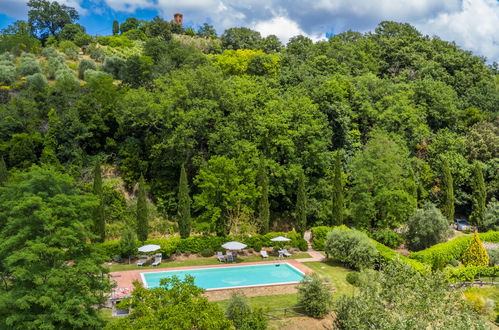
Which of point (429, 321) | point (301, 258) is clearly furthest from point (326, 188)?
point (429, 321)

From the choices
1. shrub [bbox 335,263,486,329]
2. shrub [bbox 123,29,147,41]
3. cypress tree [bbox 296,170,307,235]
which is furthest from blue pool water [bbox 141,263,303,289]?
shrub [bbox 123,29,147,41]

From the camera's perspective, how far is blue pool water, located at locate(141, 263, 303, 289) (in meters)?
23.2

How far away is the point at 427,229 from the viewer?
2934 centimetres

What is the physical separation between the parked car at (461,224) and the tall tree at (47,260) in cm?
3470

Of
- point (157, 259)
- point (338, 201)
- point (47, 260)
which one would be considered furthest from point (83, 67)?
point (47, 260)

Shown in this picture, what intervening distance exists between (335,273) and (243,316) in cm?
1004

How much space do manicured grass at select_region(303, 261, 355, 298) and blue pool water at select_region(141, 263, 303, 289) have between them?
148 centimetres

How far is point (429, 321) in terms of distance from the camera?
11.8m

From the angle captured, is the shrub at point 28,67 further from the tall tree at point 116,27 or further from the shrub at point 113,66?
the tall tree at point 116,27

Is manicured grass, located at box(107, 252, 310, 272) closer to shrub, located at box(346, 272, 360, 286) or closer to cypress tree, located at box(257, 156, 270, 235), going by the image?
cypress tree, located at box(257, 156, 270, 235)

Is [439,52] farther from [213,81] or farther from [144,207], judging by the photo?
[144,207]

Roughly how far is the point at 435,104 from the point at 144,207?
33.1 metres

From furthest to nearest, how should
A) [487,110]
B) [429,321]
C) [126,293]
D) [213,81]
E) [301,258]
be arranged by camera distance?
[487,110] → [213,81] → [301,258] → [126,293] → [429,321]

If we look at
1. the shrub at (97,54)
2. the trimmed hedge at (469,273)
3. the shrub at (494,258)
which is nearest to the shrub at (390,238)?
the shrub at (494,258)
